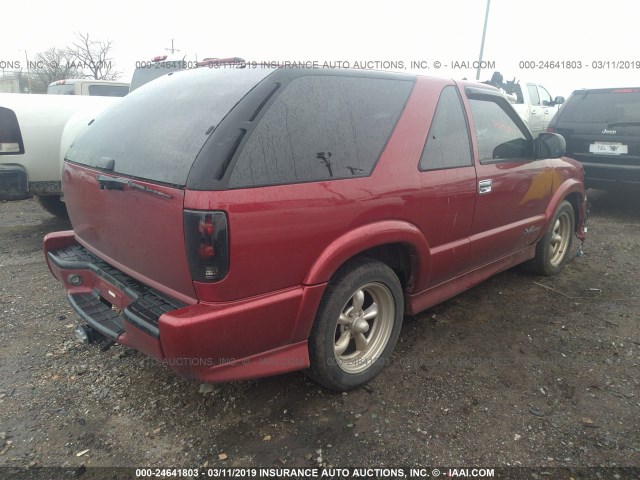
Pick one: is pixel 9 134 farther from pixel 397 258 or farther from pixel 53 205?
pixel 397 258

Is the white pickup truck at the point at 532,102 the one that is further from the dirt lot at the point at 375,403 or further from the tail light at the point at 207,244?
the tail light at the point at 207,244

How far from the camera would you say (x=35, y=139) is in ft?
15.1

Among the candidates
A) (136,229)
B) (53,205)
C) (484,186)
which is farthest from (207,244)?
(53,205)

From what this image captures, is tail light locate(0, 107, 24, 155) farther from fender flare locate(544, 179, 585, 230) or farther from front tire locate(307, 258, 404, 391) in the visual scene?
fender flare locate(544, 179, 585, 230)

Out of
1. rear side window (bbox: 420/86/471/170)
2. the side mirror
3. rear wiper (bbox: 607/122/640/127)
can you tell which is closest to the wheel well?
rear side window (bbox: 420/86/471/170)


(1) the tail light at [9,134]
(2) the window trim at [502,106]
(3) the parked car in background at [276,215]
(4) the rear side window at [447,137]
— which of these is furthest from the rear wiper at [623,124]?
(1) the tail light at [9,134]

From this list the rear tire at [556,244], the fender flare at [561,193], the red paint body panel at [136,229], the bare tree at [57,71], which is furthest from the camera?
the bare tree at [57,71]

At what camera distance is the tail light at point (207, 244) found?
181 centimetres

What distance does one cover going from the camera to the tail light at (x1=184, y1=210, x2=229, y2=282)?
5.93ft

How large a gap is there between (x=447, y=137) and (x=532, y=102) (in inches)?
392

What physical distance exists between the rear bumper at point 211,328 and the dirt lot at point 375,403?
1.30 ft

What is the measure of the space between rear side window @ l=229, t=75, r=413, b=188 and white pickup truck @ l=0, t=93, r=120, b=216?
309 centimetres

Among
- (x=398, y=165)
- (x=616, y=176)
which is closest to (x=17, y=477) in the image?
(x=398, y=165)

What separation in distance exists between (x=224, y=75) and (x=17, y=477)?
6.93 ft
